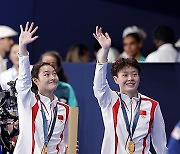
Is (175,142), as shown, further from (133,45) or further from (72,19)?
(72,19)

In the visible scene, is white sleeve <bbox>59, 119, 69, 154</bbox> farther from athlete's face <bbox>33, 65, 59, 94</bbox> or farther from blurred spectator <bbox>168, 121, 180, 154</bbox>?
blurred spectator <bbox>168, 121, 180, 154</bbox>

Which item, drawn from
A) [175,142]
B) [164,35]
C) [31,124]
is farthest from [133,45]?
[175,142]

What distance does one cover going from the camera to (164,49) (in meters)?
12.3

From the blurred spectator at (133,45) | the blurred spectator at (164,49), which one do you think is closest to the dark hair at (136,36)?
the blurred spectator at (133,45)

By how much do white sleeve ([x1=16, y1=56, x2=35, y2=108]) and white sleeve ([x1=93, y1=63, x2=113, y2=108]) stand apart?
64 centimetres

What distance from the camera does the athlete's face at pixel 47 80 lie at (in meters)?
9.82

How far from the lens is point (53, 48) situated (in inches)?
593

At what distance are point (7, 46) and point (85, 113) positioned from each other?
65.0 inches

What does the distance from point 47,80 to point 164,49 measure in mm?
2840

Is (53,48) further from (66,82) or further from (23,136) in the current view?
(23,136)

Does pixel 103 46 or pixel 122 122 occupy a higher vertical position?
pixel 103 46

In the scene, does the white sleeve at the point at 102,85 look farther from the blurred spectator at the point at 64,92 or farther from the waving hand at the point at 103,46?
the blurred spectator at the point at 64,92

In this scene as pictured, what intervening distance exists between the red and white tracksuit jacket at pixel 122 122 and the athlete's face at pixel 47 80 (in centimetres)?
44

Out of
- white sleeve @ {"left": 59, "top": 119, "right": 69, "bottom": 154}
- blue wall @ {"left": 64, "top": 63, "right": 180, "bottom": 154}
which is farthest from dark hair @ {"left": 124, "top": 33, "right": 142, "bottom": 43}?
white sleeve @ {"left": 59, "top": 119, "right": 69, "bottom": 154}
